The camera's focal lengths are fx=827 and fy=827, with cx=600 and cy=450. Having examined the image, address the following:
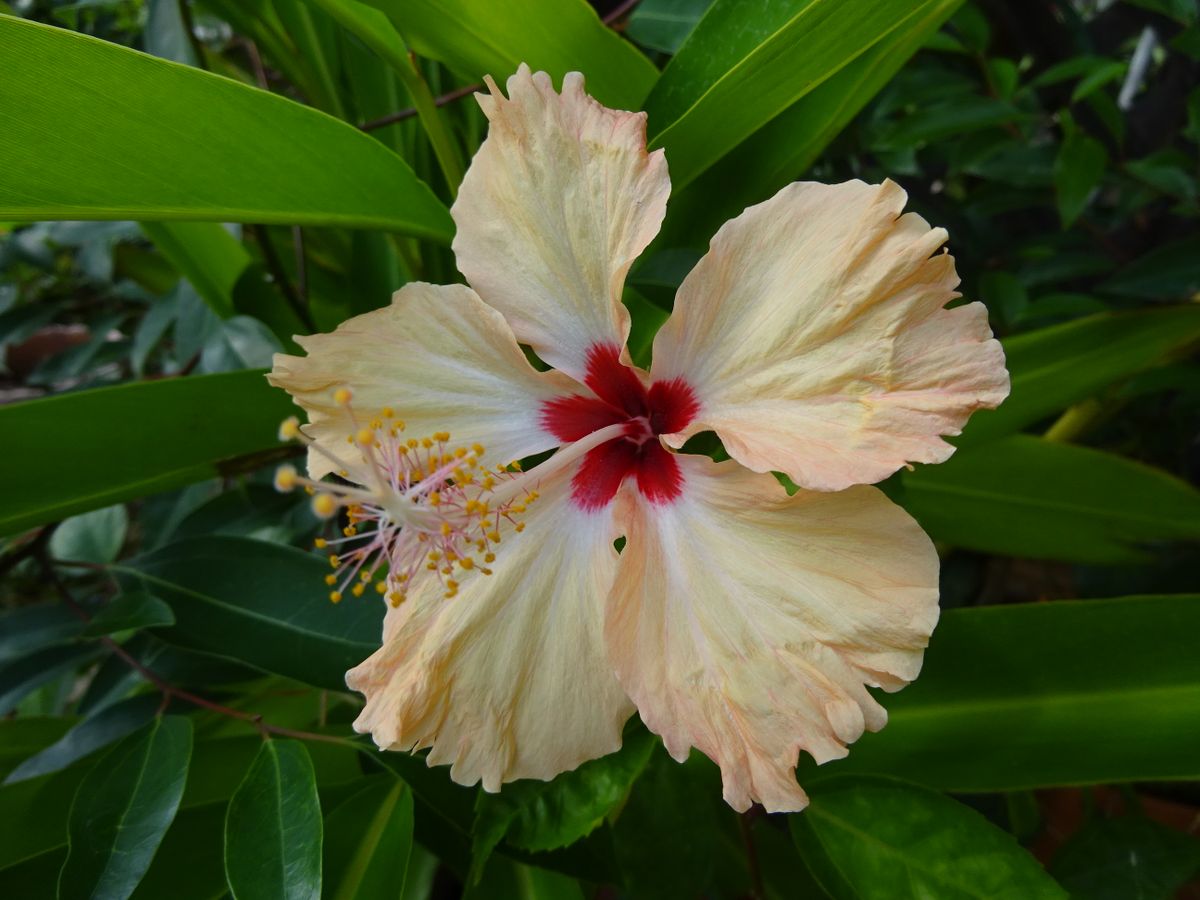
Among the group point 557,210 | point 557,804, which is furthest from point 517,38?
point 557,804

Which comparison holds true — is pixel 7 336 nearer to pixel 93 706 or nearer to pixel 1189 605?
pixel 93 706

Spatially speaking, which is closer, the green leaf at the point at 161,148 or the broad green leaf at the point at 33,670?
the green leaf at the point at 161,148

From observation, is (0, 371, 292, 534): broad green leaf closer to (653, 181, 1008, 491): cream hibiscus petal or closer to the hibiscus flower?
the hibiscus flower

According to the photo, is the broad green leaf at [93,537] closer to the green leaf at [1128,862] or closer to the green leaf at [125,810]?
the green leaf at [125,810]

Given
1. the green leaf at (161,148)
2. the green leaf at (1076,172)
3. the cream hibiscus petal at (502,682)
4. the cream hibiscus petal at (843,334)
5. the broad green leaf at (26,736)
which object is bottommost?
the broad green leaf at (26,736)

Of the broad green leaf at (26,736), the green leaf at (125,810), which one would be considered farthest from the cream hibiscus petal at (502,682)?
the broad green leaf at (26,736)

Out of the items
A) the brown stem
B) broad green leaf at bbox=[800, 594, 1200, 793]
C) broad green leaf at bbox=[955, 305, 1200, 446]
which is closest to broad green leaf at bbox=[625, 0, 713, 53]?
broad green leaf at bbox=[955, 305, 1200, 446]

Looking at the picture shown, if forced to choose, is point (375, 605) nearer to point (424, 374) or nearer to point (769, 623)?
point (424, 374)
